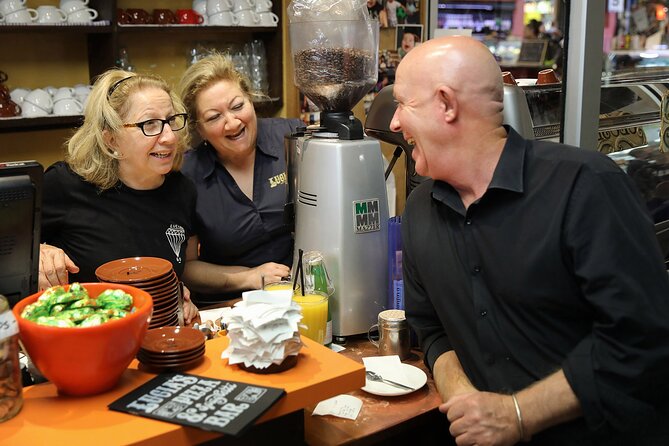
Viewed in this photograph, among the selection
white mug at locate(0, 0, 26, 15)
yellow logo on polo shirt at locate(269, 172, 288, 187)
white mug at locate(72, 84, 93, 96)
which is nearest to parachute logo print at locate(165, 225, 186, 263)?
yellow logo on polo shirt at locate(269, 172, 288, 187)

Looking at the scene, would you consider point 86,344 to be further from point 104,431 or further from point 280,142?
point 280,142

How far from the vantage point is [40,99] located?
3.41 meters

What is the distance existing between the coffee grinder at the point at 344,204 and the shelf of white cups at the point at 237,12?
1.95 metres

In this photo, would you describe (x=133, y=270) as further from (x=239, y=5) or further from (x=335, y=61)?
(x=239, y=5)

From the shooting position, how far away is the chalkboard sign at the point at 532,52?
21.4 ft

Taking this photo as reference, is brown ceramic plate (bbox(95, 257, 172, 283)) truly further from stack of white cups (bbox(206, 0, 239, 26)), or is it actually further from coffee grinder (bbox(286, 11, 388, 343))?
stack of white cups (bbox(206, 0, 239, 26))

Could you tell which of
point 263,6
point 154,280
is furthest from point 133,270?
point 263,6

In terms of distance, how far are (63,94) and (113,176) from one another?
143cm

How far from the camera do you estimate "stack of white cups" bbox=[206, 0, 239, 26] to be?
3.88 meters

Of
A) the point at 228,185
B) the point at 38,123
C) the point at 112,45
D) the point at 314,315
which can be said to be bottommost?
the point at 314,315

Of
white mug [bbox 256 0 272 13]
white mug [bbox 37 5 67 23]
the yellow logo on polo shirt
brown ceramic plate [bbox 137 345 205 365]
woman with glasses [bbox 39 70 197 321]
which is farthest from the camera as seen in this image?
white mug [bbox 256 0 272 13]

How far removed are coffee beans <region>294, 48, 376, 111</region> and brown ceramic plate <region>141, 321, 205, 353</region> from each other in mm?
964

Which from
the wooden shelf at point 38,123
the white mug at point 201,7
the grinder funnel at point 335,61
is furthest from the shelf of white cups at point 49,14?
the grinder funnel at point 335,61

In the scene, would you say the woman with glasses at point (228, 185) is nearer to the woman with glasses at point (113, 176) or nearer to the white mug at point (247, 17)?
the woman with glasses at point (113, 176)
